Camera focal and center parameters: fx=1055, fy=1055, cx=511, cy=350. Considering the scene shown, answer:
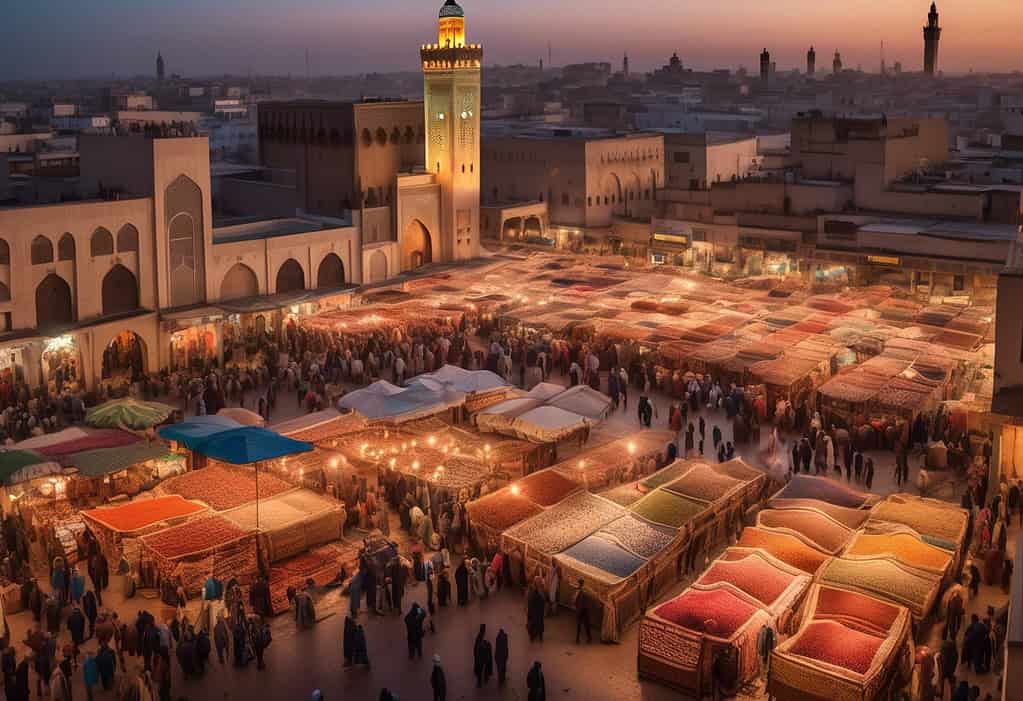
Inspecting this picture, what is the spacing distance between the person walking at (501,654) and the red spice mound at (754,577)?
262 cm

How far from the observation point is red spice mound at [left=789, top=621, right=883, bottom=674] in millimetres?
11430

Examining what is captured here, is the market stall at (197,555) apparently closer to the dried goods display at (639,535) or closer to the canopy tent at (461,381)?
the dried goods display at (639,535)

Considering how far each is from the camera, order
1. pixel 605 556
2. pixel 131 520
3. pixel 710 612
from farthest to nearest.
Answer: pixel 131 520 → pixel 605 556 → pixel 710 612

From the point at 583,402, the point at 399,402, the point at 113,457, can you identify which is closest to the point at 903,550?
the point at 583,402

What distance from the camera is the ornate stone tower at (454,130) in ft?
123

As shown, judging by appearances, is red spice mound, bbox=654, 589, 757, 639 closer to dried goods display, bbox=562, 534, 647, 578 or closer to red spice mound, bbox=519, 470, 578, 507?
dried goods display, bbox=562, 534, 647, 578

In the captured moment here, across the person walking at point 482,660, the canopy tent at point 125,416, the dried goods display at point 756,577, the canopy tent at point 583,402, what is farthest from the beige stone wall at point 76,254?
the dried goods display at point 756,577

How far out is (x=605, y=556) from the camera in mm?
14094

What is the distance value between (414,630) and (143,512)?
193 inches

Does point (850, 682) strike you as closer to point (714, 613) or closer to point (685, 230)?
point (714, 613)

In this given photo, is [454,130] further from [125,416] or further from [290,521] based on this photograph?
[290,521]

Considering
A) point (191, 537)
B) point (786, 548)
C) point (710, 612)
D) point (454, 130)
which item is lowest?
point (710, 612)

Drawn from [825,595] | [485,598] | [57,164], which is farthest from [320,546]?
[57,164]

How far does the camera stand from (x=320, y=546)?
50.9ft
